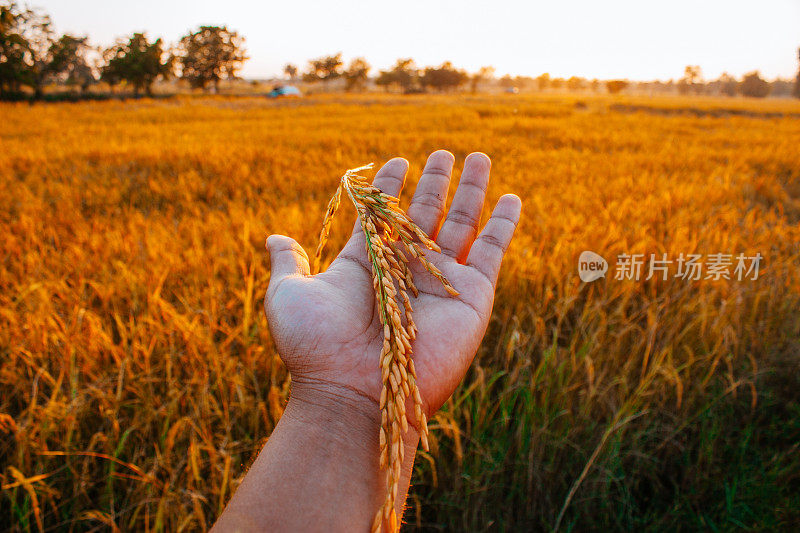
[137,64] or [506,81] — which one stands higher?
[506,81]

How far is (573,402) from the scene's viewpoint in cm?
181

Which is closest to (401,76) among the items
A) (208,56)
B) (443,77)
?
(443,77)

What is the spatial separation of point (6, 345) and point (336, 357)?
5.32 feet

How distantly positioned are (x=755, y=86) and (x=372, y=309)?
4105 inches

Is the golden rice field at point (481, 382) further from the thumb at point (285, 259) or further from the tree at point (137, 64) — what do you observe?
the tree at point (137, 64)

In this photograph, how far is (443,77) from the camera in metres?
65.5

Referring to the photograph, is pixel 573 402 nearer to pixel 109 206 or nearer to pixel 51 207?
pixel 109 206

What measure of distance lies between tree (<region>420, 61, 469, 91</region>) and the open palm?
231 ft

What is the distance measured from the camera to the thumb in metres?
1.40

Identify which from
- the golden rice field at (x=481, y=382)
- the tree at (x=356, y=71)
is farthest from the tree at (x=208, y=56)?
the golden rice field at (x=481, y=382)

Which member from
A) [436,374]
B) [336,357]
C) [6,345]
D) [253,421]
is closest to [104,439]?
[253,421]

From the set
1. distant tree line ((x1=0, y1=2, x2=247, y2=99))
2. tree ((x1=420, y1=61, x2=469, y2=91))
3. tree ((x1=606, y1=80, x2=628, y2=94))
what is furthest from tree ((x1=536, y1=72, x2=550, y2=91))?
distant tree line ((x1=0, y1=2, x2=247, y2=99))

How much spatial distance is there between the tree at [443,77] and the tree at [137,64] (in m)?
38.2

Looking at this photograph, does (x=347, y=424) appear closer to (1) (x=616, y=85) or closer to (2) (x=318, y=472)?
(2) (x=318, y=472)
